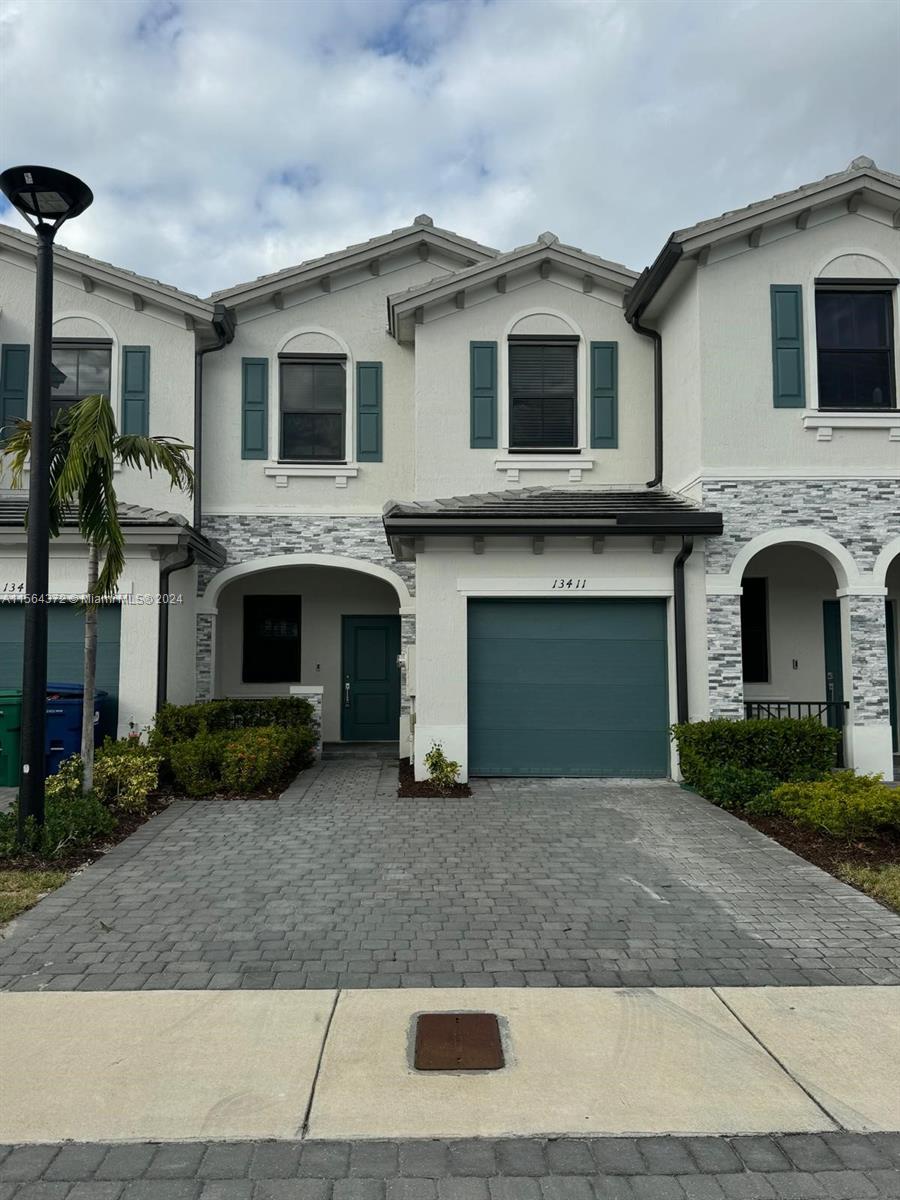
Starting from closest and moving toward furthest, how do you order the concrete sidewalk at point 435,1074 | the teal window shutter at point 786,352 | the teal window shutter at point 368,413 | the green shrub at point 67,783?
the concrete sidewalk at point 435,1074
the green shrub at point 67,783
the teal window shutter at point 786,352
the teal window shutter at point 368,413

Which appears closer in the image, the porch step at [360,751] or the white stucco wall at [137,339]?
the white stucco wall at [137,339]

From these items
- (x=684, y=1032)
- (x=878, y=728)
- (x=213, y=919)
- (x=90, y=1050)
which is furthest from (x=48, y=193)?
(x=878, y=728)

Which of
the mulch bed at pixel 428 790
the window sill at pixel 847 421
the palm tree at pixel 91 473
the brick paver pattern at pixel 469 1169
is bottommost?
the brick paver pattern at pixel 469 1169

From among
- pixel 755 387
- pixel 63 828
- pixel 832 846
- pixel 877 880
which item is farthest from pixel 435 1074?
pixel 755 387

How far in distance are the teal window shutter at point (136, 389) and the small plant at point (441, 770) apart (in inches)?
269

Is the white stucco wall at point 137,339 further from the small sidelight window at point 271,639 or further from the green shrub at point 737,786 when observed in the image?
the green shrub at point 737,786

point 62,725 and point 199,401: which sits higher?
point 199,401

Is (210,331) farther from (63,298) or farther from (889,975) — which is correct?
(889,975)

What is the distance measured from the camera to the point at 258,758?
32.3ft

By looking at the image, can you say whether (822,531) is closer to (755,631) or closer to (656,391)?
(755,631)

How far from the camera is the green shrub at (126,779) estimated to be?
8.80 m

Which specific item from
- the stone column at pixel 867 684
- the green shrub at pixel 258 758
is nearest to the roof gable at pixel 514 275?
the stone column at pixel 867 684

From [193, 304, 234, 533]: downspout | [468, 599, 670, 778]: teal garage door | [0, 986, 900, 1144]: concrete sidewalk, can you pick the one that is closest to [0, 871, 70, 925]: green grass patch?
[0, 986, 900, 1144]: concrete sidewalk

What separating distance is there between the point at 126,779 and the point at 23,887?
2859 mm
